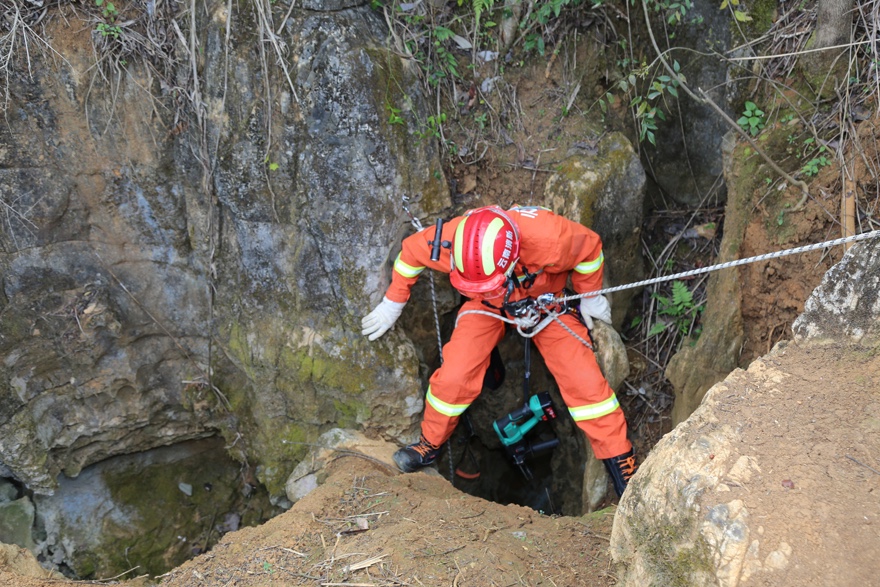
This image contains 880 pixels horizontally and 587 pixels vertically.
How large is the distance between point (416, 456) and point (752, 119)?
Result: 3.17 metres

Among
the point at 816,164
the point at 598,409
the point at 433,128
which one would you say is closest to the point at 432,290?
the point at 433,128

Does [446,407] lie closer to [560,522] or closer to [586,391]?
[586,391]

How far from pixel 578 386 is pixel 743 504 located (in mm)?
2093

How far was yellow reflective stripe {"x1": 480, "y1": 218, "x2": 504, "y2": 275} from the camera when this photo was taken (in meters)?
3.49

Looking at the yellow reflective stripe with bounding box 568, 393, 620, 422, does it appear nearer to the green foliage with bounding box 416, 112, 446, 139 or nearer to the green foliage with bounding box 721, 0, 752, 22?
the green foliage with bounding box 416, 112, 446, 139

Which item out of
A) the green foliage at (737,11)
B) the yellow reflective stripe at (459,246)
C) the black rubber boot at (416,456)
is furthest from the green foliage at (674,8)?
the black rubber boot at (416,456)

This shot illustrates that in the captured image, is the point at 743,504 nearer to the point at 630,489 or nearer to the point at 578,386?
the point at 630,489

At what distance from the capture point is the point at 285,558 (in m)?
2.89

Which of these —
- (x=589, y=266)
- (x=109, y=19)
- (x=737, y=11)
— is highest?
(x=109, y=19)

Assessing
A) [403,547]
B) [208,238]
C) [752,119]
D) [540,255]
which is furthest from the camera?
[208,238]

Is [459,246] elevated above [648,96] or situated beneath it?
situated beneath

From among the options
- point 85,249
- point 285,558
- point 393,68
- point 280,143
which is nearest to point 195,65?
point 280,143

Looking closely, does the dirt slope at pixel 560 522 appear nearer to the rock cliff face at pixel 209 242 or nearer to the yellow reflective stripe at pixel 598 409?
the yellow reflective stripe at pixel 598 409

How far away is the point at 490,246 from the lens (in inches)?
137
